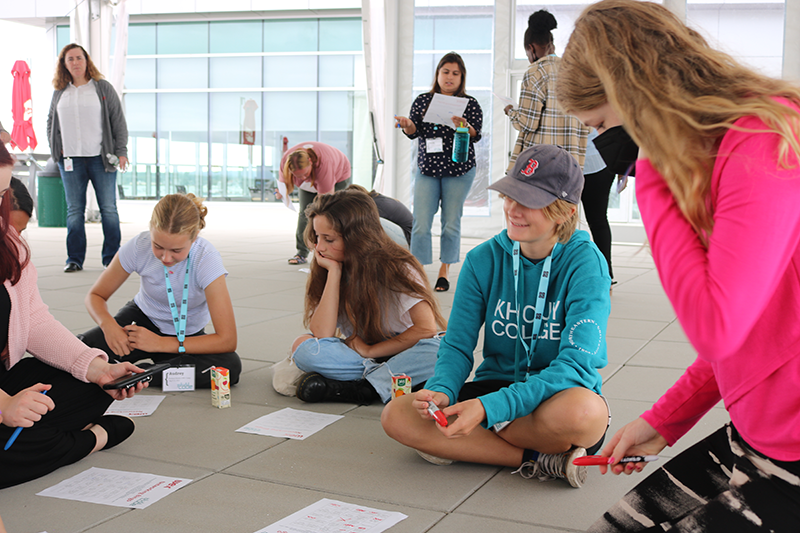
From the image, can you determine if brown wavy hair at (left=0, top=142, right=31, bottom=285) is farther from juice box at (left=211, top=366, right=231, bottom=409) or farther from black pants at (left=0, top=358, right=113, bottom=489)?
juice box at (left=211, top=366, right=231, bottom=409)

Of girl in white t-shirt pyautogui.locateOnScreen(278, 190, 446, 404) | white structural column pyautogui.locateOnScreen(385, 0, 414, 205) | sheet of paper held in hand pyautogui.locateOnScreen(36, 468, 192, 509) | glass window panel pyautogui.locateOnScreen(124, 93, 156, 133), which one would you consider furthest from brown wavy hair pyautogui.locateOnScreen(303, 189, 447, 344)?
glass window panel pyautogui.locateOnScreen(124, 93, 156, 133)

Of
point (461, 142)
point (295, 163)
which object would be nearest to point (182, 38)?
point (295, 163)

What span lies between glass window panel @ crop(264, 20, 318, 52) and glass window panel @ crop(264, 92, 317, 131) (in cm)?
105

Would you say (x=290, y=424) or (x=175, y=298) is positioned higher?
(x=175, y=298)

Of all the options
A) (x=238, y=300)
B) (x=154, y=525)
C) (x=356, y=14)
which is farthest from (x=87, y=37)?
(x=154, y=525)

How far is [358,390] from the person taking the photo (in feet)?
9.11

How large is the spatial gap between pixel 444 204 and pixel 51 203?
754 centimetres

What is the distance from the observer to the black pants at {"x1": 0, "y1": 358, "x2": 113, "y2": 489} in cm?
192

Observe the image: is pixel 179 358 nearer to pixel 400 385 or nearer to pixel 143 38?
pixel 400 385

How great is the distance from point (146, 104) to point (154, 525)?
18.0 m

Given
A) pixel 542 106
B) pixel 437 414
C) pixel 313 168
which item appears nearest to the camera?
pixel 437 414

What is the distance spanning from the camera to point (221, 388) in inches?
105

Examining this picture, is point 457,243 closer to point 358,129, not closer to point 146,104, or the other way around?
point 358,129

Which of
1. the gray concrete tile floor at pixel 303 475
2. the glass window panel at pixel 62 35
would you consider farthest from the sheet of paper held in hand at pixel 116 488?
the glass window panel at pixel 62 35
